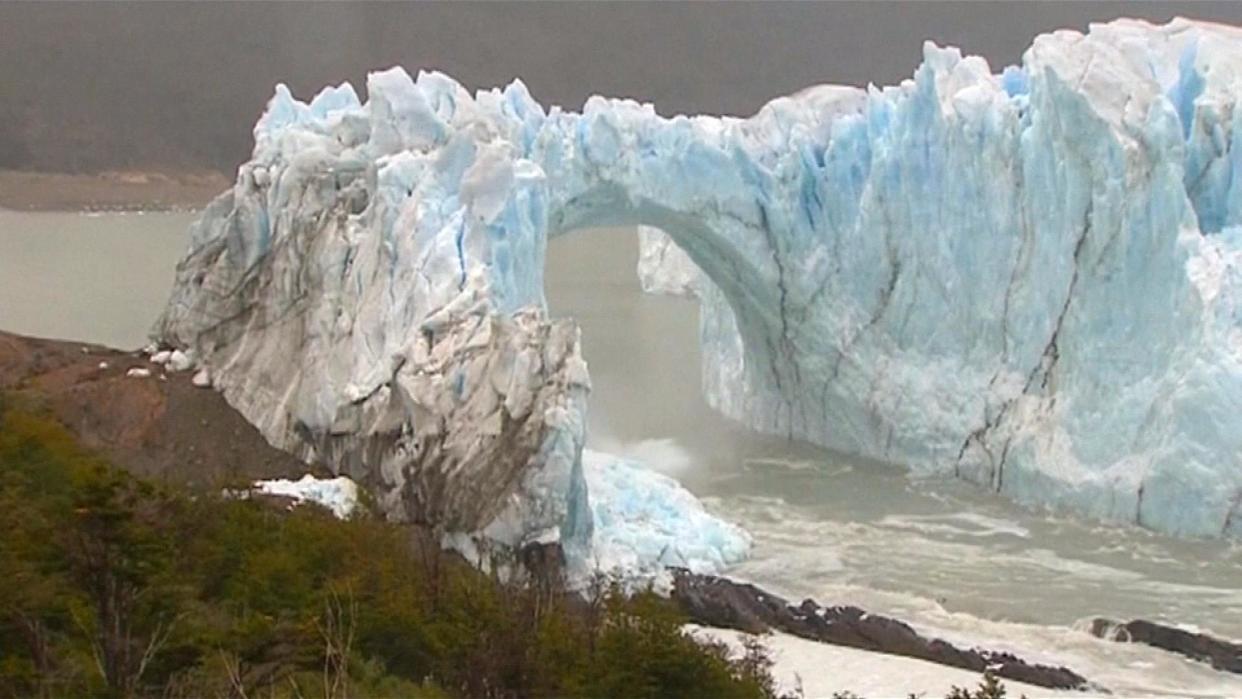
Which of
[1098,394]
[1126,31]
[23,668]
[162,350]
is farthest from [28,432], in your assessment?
[1126,31]

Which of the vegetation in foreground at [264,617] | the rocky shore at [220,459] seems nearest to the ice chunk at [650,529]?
the rocky shore at [220,459]

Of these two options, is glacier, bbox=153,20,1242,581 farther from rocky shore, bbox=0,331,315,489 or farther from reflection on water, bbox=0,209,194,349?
reflection on water, bbox=0,209,194,349

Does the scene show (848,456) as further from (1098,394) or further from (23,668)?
(23,668)

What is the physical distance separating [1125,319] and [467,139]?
21.2 feet

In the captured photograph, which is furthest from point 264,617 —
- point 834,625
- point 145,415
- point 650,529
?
point 145,415

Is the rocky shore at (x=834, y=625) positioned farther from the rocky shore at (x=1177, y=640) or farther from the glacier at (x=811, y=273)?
the glacier at (x=811, y=273)

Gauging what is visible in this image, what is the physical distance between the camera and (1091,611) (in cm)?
1154

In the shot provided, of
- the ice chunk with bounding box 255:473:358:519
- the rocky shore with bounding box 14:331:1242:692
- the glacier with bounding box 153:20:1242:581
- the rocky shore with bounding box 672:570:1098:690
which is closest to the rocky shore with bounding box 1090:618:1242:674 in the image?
the rocky shore with bounding box 14:331:1242:692

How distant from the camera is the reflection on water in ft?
78.5

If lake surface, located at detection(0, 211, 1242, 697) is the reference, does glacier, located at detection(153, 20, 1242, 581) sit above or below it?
above

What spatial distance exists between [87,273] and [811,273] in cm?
2188

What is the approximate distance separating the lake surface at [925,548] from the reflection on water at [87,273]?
214 mm

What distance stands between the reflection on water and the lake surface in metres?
0.21

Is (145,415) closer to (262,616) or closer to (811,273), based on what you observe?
(262,616)
